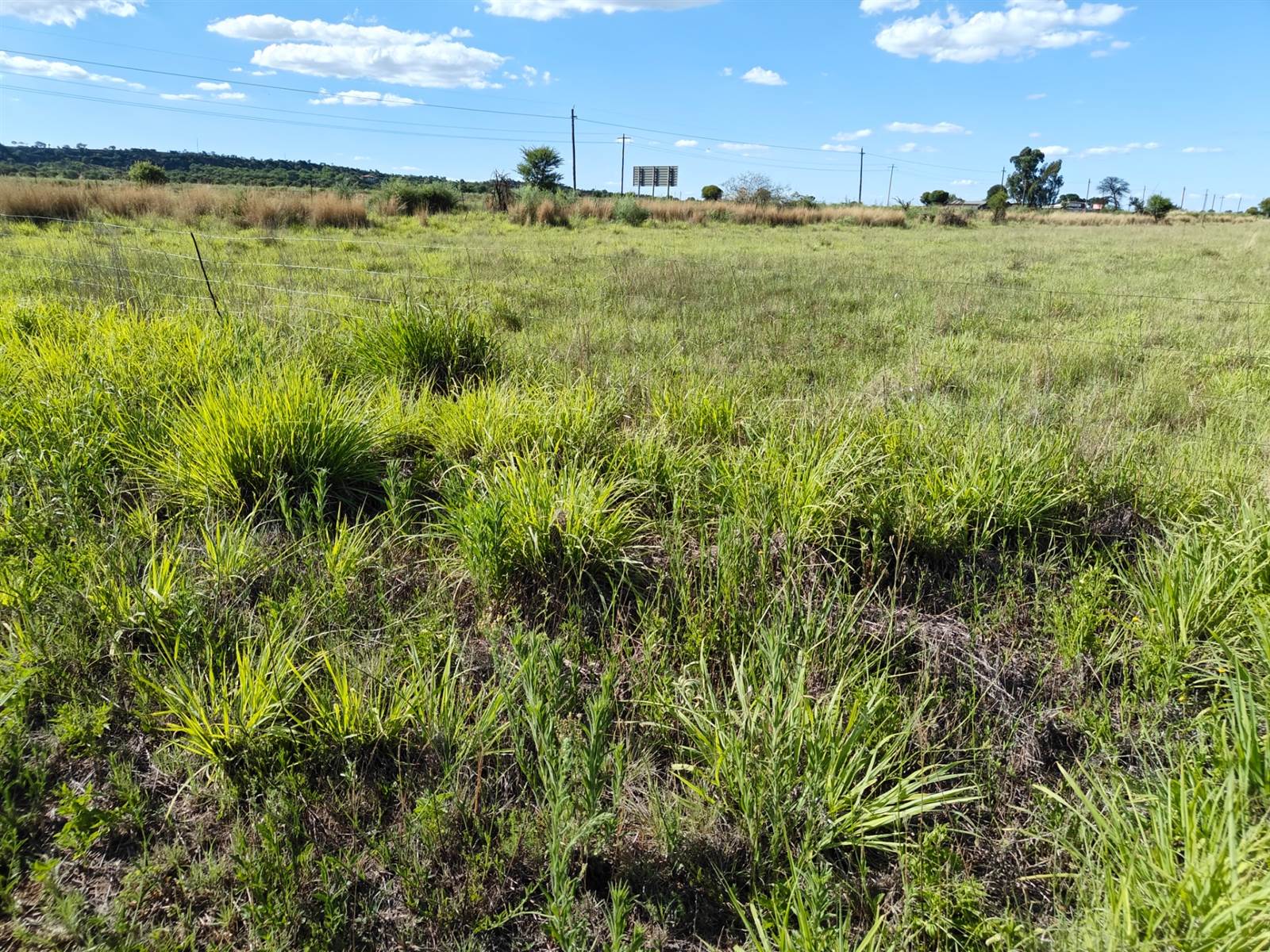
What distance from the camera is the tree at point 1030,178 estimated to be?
80250 mm

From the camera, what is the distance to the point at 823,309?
8133mm

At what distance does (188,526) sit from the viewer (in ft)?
9.64

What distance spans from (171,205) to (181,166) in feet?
159

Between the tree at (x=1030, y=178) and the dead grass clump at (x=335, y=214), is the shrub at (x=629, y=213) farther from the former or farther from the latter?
the tree at (x=1030, y=178)

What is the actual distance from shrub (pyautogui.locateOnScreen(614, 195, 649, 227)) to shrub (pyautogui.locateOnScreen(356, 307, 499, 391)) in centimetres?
2205

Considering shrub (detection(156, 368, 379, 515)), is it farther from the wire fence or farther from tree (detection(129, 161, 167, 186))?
tree (detection(129, 161, 167, 186))

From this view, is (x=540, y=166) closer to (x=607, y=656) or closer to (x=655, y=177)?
(x=655, y=177)

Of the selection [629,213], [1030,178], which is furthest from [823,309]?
[1030,178]

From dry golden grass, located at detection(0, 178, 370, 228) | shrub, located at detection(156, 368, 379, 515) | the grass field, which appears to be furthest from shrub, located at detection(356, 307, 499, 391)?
dry golden grass, located at detection(0, 178, 370, 228)

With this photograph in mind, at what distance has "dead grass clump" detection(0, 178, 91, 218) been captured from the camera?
15.4 meters

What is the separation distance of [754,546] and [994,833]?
1239mm

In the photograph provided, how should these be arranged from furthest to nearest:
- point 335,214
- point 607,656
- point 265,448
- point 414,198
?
point 414,198, point 335,214, point 265,448, point 607,656

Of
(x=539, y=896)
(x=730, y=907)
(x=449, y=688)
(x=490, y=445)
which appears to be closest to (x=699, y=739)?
(x=730, y=907)

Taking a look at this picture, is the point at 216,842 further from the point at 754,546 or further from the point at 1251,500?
the point at 1251,500
